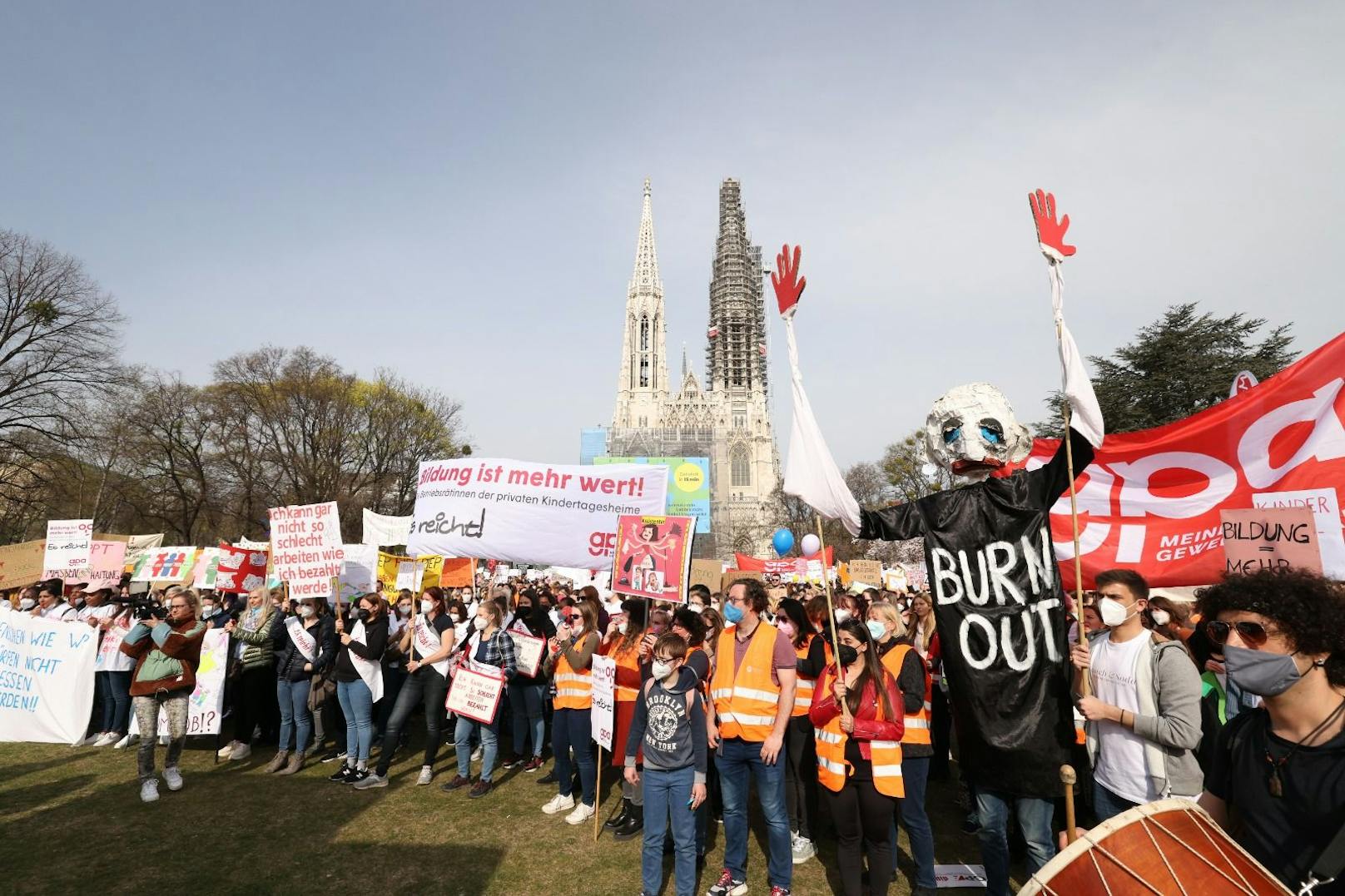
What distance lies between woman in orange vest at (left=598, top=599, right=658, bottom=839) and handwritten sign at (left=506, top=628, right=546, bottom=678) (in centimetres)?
95

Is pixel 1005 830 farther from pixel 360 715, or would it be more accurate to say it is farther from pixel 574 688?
pixel 360 715

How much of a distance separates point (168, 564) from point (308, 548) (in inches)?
347

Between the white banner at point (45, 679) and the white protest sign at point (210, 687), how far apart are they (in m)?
1.27

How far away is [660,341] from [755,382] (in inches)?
559

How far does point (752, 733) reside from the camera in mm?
4453

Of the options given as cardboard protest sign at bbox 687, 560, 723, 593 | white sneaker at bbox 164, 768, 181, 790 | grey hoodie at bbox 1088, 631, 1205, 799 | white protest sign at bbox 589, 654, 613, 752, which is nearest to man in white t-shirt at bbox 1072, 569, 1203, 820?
grey hoodie at bbox 1088, 631, 1205, 799

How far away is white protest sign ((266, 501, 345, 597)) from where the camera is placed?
25.0 feet

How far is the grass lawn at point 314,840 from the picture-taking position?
4762mm

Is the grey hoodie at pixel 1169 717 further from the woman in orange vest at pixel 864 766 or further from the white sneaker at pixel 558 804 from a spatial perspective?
the white sneaker at pixel 558 804

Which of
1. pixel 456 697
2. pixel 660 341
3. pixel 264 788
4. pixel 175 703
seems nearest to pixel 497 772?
pixel 456 697

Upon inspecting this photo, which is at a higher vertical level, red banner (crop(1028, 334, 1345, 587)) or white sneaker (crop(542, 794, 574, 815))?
red banner (crop(1028, 334, 1345, 587))

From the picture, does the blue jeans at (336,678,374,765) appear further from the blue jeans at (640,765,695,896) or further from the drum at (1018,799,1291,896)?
the drum at (1018,799,1291,896)

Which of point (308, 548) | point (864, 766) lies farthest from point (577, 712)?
point (308, 548)

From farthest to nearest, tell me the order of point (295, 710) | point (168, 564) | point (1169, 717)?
point (168, 564) → point (295, 710) → point (1169, 717)
